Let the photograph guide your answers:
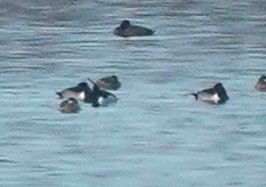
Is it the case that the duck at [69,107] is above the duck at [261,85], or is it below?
above

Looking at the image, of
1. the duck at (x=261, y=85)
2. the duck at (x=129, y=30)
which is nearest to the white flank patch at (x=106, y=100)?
the duck at (x=261, y=85)

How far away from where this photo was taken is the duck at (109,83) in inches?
581

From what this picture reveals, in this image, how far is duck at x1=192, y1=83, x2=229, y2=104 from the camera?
1432 centimetres

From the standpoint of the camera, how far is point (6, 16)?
742 inches

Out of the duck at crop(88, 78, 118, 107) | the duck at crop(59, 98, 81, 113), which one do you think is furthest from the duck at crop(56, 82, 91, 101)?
the duck at crop(59, 98, 81, 113)

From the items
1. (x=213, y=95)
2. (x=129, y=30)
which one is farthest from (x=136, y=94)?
(x=129, y=30)

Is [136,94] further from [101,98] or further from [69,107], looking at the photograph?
[69,107]

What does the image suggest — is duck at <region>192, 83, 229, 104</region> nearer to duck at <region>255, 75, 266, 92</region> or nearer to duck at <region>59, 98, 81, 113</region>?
duck at <region>255, 75, 266, 92</region>

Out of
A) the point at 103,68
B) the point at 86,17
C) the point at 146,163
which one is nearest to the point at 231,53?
the point at 103,68

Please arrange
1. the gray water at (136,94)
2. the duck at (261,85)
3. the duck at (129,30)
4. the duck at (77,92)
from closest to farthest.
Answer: the gray water at (136,94) → the duck at (77,92) → the duck at (261,85) → the duck at (129,30)

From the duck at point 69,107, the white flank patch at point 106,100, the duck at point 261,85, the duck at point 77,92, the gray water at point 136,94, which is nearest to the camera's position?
the gray water at point 136,94

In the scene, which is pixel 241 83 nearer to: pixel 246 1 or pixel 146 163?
pixel 146 163

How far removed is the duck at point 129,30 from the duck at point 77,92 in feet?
8.54

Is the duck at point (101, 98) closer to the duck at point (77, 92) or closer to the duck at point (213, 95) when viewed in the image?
the duck at point (77, 92)
